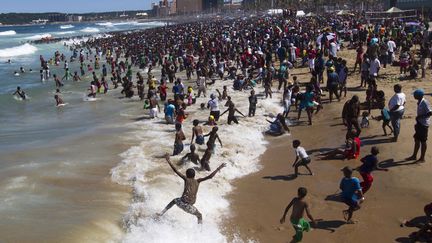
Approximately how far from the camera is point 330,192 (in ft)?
31.5

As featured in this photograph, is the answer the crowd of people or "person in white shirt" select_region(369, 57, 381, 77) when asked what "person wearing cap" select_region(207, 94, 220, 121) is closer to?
the crowd of people

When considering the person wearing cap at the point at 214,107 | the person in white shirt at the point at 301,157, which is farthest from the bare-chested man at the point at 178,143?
the person wearing cap at the point at 214,107

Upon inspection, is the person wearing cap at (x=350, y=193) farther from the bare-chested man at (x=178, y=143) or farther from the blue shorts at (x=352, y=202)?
the bare-chested man at (x=178, y=143)

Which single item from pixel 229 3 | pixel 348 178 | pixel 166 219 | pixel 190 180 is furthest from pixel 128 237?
pixel 229 3

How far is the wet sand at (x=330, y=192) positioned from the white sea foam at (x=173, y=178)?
380 mm

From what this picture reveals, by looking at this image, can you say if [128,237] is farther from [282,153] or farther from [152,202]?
[282,153]

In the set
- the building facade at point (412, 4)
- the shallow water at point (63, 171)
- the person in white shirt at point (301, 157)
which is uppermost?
the building facade at point (412, 4)

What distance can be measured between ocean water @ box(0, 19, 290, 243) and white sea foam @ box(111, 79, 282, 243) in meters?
0.02

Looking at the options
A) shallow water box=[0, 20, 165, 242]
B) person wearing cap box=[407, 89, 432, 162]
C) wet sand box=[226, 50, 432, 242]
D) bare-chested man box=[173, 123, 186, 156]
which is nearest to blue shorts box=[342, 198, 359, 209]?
wet sand box=[226, 50, 432, 242]

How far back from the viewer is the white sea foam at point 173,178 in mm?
8367

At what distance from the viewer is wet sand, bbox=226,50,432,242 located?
8.01 meters

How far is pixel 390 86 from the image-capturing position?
18297mm

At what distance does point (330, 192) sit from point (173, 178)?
3608 mm

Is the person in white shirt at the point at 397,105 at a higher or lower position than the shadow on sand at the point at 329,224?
higher
